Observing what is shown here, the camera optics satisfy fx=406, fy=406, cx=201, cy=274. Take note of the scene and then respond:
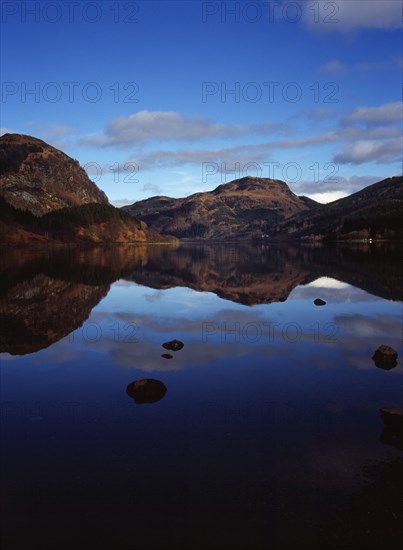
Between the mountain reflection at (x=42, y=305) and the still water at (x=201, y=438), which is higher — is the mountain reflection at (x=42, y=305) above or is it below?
above

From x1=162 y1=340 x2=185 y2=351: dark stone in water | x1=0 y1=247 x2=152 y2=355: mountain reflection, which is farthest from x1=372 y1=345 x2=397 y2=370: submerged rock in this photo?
x1=0 y1=247 x2=152 y2=355: mountain reflection

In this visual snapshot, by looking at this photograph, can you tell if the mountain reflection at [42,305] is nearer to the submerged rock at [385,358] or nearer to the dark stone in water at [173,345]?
the dark stone in water at [173,345]

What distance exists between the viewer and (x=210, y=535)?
31.6ft

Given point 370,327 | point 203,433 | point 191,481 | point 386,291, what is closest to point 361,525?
point 191,481

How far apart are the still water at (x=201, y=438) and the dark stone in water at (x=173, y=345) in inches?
19.7

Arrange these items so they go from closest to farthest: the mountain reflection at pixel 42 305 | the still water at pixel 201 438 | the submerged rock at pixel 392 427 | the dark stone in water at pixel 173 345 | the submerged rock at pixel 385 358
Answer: the still water at pixel 201 438
the submerged rock at pixel 392 427
the submerged rock at pixel 385 358
the dark stone in water at pixel 173 345
the mountain reflection at pixel 42 305

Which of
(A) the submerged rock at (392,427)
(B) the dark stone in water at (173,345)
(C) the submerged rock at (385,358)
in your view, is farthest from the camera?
(B) the dark stone in water at (173,345)

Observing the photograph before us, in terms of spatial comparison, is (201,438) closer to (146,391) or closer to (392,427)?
(146,391)

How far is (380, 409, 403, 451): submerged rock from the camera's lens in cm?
1423

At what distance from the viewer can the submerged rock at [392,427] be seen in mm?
14234

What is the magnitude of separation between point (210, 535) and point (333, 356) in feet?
58.4

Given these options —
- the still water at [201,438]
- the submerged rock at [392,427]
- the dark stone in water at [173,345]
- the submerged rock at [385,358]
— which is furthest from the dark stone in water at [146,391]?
the submerged rock at [385,358]

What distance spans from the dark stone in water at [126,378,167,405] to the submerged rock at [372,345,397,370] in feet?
42.2

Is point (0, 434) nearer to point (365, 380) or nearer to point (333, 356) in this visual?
point (365, 380)
